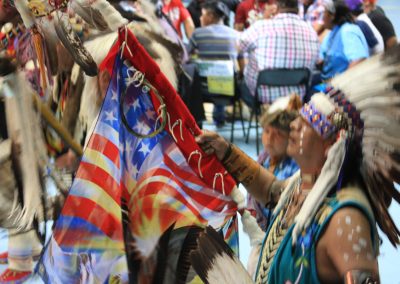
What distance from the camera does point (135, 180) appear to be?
1891 mm

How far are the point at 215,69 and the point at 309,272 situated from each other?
3.92 meters

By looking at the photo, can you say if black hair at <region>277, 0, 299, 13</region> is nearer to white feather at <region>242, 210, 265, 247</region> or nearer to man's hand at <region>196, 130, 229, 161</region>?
man's hand at <region>196, 130, 229, 161</region>

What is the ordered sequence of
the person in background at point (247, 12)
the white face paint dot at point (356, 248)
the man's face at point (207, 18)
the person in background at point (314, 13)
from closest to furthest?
the white face paint dot at point (356, 248), the man's face at point (207, 18), the person in background at point (314, 13), the person in background at point (247, 12)

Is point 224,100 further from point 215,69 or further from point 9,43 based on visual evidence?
point 9,43

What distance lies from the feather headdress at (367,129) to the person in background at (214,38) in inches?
148

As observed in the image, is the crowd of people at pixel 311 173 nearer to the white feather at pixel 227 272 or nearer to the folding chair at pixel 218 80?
the white feather at pixel 227 272

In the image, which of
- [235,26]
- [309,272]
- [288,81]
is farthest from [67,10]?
[235,26]

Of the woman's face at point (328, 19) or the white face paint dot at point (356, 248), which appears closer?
the white face paint dot at point (356, 248)

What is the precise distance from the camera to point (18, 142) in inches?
73.7

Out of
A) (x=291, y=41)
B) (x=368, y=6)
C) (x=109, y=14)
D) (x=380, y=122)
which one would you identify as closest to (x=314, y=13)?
(x=368, y=6)

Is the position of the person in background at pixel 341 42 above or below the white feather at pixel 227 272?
below

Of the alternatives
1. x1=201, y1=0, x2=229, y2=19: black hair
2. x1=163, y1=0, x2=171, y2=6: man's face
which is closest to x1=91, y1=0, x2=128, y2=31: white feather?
x1=163, y1=0, x2=171, y2=6: man's face

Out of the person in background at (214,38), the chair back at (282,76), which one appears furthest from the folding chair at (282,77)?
the person in background at (214,38)

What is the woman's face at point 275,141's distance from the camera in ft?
7.90
